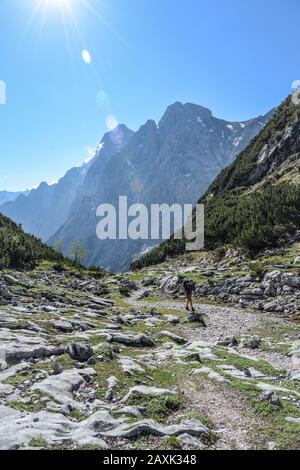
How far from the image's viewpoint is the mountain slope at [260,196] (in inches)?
2141

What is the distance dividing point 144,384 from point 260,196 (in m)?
61.7

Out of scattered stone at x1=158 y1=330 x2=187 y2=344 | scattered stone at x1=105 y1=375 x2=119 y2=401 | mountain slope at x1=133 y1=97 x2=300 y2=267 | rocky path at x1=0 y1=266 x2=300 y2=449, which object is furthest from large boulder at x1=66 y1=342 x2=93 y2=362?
mountain slope at x1=133 y1=97 x2=300 y2=267

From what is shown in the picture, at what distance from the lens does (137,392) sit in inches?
514

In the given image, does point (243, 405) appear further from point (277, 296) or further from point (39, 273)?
point (39, 273)

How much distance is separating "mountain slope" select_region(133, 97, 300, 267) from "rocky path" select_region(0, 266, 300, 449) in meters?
29.1

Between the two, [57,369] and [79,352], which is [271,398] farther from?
[79,352]

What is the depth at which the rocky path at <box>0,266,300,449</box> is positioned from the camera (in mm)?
10086

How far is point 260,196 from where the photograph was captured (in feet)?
233

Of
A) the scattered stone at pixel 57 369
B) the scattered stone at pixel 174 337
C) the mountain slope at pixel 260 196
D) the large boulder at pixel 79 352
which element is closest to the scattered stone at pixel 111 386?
the scattered stone at pixel 57 369

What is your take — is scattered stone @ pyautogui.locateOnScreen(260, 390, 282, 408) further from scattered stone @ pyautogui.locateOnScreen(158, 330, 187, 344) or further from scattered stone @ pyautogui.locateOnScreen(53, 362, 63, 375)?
scattered stone @ pyautogui.locateOnScreen(158, 330, 187, 344)

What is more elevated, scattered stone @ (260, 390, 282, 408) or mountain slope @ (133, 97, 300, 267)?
mountain slope @ (133, 97, 300, 267)

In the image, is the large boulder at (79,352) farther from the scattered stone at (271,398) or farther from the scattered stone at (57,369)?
the scattered stone at (271,398)

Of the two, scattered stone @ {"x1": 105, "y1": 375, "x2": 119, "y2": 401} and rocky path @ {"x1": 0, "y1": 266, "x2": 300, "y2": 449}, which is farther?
scattered stone @ {"x1": 105, "y1": 375, "x2": 119, "y2": 401}
